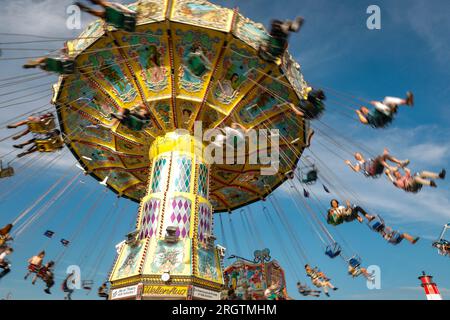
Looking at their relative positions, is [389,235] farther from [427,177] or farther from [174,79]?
[174,79]

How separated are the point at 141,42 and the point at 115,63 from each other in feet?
3.57

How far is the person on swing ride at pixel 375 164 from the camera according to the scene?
9571mm

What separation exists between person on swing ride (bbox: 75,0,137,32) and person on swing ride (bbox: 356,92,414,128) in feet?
20.9

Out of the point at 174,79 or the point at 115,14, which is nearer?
the point at 115,14

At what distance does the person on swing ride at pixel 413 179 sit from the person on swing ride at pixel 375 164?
21cm

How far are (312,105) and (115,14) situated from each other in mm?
5883

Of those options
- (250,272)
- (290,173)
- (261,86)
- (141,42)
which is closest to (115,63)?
(141,42)

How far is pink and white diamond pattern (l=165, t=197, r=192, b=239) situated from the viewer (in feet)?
33.1

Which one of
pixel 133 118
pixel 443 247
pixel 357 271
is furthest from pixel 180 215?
pixel 443 247

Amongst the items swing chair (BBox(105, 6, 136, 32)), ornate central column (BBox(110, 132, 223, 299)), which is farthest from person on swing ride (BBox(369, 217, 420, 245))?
swing chair (BBox(105, 6, 136, 32))

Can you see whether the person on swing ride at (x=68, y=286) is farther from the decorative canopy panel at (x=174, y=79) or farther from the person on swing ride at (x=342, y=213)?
the person on swing ride at (x=342, y=213)

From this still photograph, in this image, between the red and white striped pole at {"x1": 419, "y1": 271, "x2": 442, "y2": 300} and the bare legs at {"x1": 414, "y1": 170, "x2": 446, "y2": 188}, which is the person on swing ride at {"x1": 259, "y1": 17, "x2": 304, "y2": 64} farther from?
the red and white striped pole at {"x1": 419, "y1": 271, "x2": 442, "y2": 300}

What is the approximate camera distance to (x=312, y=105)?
35.6 ft
